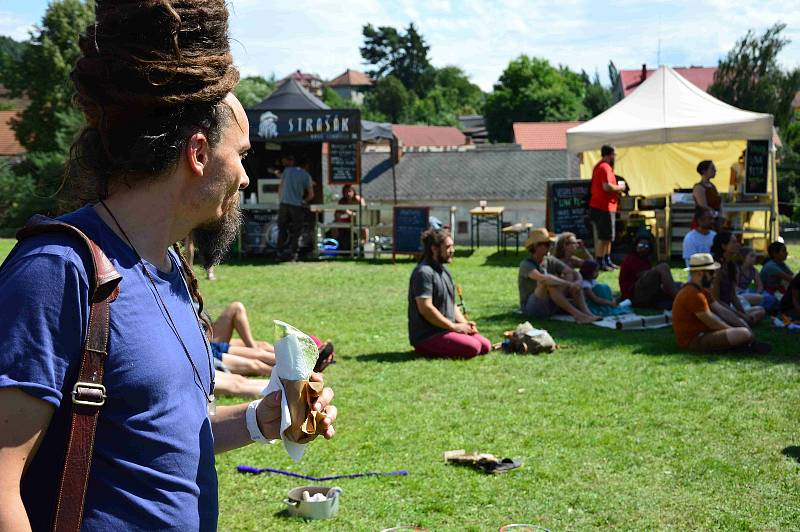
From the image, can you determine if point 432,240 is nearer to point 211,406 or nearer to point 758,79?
point 211,406

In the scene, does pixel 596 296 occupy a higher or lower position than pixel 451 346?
higher

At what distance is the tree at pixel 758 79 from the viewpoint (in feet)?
107

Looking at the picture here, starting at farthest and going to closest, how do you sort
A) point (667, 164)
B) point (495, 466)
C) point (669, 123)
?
1. point (667, 164)
2. point (669, 123)
3. point (495, 466)

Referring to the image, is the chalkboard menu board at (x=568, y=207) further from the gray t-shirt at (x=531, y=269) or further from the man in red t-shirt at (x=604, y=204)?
the gray t-shirt at (x=531, y=269)

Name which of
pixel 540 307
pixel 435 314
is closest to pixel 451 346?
pixel 435 314

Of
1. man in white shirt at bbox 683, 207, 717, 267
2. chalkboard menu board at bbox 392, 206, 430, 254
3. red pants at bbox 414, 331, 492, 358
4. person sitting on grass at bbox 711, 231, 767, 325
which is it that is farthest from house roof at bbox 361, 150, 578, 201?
red pants at bbox 414, 331, 492, 358

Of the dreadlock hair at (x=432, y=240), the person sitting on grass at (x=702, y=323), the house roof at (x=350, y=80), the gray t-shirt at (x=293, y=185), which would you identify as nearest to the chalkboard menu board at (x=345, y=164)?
the gray t-shirt at (x=293, y=185)

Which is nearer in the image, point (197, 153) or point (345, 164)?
point (197, 153)

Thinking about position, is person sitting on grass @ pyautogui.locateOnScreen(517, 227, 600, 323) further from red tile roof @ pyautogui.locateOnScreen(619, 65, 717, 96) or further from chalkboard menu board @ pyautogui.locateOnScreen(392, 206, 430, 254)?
red tile roof @ pyautogui.locateOnScreen(619, 65, 717, 96)

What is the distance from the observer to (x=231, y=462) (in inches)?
226

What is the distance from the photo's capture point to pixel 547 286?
11.1 meters

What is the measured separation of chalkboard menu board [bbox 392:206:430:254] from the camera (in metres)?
17.8

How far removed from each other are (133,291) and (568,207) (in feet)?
54.0

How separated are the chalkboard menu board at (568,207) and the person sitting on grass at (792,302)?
6.82m
